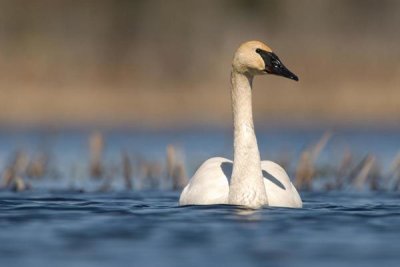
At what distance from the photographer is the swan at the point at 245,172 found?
10.4 m

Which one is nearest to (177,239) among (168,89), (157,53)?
(168,89)

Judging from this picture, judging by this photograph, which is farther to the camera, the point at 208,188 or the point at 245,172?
the point at 208,188

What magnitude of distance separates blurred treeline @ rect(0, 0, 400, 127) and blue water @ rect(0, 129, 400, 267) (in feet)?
41.4

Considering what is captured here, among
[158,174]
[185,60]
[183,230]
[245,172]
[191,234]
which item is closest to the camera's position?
[191,234]

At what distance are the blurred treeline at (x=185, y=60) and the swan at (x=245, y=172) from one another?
1397 cm

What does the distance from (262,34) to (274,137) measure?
27.6ft

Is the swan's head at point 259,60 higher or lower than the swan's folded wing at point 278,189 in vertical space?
higher

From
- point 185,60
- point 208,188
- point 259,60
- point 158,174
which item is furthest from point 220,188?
point 185,60

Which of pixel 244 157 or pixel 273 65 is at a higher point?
pixel 273 65

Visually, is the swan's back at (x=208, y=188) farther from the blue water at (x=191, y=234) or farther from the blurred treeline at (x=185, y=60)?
the blurred treeline at (x=185, y=60)

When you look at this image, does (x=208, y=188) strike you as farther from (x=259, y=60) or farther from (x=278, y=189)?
(x=259, y=60)

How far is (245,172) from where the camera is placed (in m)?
10.5

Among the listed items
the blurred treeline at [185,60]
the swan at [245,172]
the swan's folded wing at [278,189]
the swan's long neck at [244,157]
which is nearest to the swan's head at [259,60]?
the swan at [245,172]

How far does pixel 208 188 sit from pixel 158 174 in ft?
12.7
